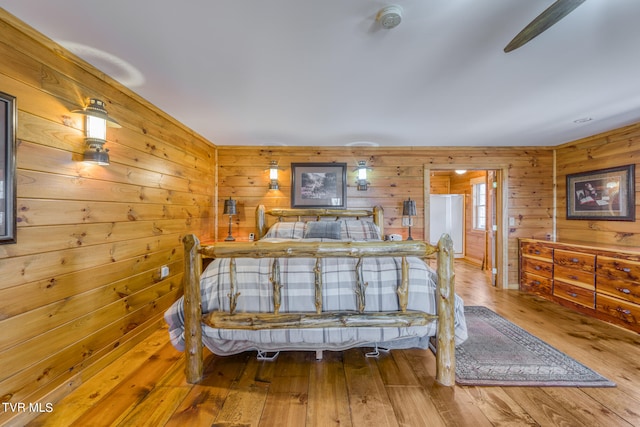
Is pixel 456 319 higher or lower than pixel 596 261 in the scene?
lower

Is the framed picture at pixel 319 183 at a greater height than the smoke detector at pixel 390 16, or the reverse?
the smoke detector at pixel 390 16

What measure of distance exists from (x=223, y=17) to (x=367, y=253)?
1.56 m

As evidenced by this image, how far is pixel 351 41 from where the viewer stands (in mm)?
1542

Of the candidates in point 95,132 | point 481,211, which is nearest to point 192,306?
point 95,132

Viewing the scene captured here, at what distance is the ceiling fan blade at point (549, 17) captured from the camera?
99 centimetres

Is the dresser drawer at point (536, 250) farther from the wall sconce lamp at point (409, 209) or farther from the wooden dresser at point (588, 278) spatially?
the wall sconce lamp at point (409, 209)

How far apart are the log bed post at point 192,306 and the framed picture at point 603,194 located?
4.61 metres

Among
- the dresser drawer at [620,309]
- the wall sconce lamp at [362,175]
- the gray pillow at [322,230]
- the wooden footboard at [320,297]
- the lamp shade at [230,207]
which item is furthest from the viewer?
the wall sconce lamp at [362,175]

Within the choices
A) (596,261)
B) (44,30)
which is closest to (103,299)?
(44,30)

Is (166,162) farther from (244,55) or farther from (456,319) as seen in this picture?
(456,319)

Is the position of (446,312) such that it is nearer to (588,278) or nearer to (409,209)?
(409,209)

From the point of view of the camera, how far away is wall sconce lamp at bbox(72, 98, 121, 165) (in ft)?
5.82

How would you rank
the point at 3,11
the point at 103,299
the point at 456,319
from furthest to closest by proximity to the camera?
the point at 103,299 < the point at 456,319 < the point at 3,11

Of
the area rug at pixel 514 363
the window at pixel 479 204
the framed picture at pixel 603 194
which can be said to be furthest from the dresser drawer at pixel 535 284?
the window at pixel 479 204
